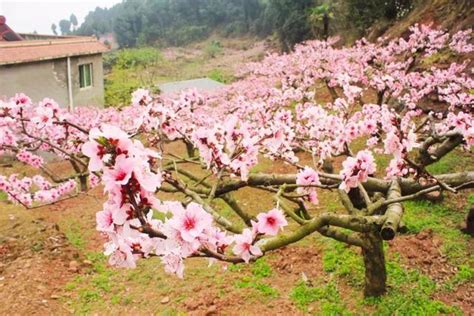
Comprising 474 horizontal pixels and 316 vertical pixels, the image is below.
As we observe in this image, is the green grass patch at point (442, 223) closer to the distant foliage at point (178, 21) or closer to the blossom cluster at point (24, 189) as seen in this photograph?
the blossom cluster at point (24, 189)

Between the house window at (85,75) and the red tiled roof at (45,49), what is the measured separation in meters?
0.78

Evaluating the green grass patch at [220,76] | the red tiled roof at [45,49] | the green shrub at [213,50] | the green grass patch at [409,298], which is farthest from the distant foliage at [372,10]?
the green shrub at [213,50]

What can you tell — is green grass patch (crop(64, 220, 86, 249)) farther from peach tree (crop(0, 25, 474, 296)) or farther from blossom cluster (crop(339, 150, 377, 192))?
blossom cluster (crop(339, 150, 377, 192))

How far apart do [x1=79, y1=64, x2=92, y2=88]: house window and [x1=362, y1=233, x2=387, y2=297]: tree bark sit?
18.2 metres

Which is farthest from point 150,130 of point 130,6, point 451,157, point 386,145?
point 130,6

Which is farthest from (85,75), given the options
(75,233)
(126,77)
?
(75,233)

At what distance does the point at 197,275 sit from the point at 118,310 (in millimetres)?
1339

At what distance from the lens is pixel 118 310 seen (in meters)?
6.35

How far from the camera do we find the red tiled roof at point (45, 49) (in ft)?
54.1

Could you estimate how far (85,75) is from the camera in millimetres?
20562

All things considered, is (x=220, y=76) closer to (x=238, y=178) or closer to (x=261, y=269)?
(x=261, y=269)

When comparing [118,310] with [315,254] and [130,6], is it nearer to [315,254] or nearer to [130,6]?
[315,254]

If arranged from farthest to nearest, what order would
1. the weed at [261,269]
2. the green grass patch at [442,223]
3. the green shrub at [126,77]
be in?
1. the green shrub at [126,77]
2. the weed at [261,269]
3. the green grass patch at [442,223]

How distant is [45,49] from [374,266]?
687 inches
